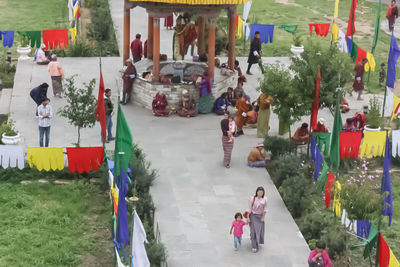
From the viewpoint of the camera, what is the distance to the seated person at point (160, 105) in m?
23.5

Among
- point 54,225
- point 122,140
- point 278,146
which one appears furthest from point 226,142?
point 122,140

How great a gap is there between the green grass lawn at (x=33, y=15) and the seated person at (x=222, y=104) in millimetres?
11266

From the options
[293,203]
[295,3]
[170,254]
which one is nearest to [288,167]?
[293,203]

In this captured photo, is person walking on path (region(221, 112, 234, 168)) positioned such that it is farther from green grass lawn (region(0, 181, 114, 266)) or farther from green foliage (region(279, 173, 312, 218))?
green grass lawn (region(0, 181, 114, 266))

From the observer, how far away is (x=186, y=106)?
23547 mm

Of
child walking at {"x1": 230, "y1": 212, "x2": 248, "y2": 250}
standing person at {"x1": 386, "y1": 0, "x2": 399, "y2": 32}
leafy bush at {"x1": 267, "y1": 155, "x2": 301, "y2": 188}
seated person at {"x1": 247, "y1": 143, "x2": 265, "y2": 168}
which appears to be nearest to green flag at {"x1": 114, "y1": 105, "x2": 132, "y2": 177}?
child walking at {"x1": 230, "y1": 212, "x2": 248, "y2": 250}

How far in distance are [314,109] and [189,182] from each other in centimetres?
344

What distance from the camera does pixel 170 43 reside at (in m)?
31.0

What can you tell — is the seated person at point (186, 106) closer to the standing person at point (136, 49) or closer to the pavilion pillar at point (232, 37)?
the pavilion pillar at point (232, 37)

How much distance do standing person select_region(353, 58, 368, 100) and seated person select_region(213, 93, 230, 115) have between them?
4.27 m

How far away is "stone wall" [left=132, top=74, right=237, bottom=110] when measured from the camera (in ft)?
77.7

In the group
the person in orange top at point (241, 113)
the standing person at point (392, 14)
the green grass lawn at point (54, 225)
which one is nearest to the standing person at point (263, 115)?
the person in orange top at point (241, 113)

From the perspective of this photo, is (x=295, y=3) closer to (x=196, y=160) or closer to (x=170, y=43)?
(x=170, y=43)

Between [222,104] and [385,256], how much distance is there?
Result: 9.81 metres
